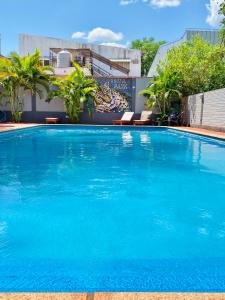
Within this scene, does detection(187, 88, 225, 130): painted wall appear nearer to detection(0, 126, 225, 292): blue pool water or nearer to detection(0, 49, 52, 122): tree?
detection(0, 126, 225, 292): blue pool water

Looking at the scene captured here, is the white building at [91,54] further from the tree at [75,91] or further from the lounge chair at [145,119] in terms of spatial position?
the lounge chair at [145,119]

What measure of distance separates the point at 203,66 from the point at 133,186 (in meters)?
14.2

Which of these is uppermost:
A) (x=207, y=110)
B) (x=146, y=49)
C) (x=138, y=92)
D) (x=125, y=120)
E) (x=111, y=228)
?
(x=146, y=49)

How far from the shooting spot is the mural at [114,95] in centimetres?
2183

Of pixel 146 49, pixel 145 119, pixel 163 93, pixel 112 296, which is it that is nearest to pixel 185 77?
pixel 163 93

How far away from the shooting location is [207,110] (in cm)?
1619

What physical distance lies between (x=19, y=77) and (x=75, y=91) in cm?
354

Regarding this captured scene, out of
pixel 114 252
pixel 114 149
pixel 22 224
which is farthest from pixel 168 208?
pixel 114 149

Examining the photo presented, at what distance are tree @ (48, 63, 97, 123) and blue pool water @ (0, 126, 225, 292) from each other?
1353 cm

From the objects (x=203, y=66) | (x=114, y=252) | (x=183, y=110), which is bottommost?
(x=114, y=252)

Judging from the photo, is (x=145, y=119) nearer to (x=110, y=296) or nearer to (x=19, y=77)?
(x=19, y=77)

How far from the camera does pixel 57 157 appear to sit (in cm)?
839

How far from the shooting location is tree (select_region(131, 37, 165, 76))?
46.7 m

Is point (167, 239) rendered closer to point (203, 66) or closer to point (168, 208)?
point (168, 208)
